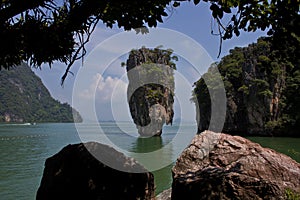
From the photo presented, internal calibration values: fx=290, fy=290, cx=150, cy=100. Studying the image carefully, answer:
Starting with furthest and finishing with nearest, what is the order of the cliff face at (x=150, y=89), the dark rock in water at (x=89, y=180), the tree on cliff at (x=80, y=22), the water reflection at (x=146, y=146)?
the cliff face at (x=150, y=89), the water reflection at (x=146, y=146), the dark rock in water at (x=89, y=180), the tree on cliff at (x=80, y=22)

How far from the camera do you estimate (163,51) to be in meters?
48.2

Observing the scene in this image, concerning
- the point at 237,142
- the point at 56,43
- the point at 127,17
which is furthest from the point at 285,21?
the point at 237,142

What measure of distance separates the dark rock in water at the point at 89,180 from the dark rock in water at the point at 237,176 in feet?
2.21

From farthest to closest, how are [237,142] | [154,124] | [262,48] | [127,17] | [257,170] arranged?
[154,124] → [262,48] → [237,142] → [257,170] → [127,17]

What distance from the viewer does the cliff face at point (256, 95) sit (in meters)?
39.7

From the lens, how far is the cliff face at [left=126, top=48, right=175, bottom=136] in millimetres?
45688

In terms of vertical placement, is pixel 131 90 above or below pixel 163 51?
below

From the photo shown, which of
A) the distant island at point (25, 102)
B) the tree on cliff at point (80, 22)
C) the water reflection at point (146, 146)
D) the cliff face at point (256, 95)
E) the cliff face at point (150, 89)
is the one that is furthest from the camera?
the distant island at point (25, 102)

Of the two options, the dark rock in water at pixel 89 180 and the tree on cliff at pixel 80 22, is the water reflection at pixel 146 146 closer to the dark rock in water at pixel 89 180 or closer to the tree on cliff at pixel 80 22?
the dark rock in water at pixel 89 180

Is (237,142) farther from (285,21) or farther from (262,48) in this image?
(262,48)

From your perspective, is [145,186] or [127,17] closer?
[127,17]

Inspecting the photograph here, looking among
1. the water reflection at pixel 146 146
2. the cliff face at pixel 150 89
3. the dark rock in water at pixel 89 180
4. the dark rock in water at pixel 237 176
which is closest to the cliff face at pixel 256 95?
the cliff face at pixel 150 89

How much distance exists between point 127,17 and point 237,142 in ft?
13.1

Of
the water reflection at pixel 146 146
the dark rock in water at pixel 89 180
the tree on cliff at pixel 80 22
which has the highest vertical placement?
the tree on cliff at pixel 80 22
